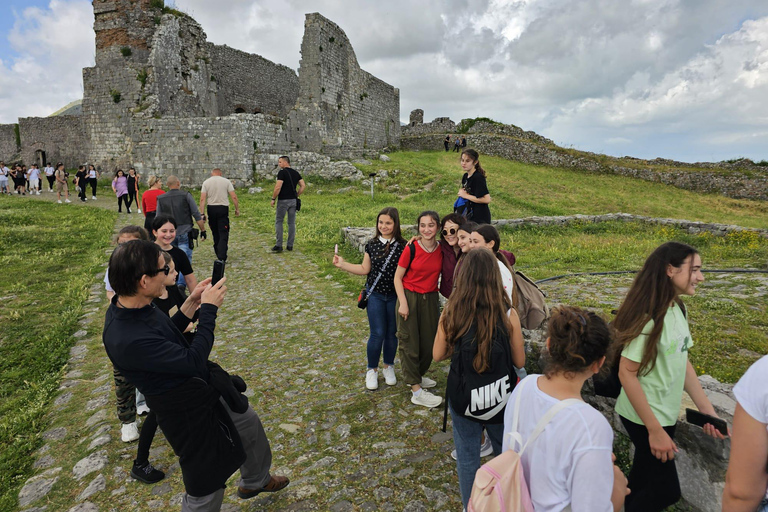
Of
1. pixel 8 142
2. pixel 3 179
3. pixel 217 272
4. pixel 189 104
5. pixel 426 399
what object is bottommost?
pixel 426 399

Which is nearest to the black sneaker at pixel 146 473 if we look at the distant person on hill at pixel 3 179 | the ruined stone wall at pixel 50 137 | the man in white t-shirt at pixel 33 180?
the man in white t-shirt at pixel 33 180

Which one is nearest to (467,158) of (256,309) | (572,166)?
(256,309)

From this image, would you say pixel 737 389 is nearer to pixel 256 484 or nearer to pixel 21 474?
pixel 256 484

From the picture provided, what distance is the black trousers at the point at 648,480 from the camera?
242cm

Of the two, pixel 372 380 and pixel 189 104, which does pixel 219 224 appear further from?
pixel 189 104

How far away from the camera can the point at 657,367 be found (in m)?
2.40

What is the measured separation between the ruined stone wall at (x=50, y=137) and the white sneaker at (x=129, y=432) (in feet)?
107

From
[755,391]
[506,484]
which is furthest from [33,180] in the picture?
[755,391]

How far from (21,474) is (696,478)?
193 inches

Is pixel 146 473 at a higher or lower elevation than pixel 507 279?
lower

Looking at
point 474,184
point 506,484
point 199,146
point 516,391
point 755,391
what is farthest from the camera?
point 199,146

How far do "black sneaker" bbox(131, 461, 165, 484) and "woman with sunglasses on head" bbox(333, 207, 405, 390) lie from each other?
6.63 ft

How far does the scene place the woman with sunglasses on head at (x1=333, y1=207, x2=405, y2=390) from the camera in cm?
437

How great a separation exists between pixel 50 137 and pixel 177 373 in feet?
124
